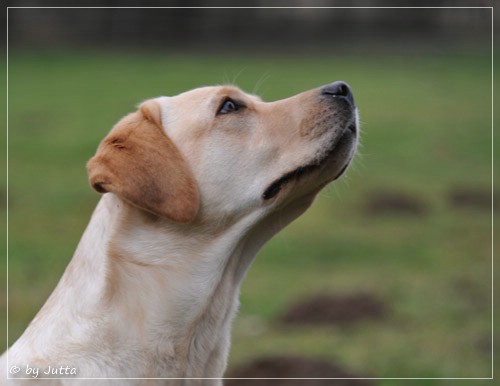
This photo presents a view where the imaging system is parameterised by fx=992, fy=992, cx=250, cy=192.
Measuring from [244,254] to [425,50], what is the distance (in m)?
29.7

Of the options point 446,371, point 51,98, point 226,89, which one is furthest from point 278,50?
point 226,89

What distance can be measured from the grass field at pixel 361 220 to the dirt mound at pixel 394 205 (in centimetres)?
3

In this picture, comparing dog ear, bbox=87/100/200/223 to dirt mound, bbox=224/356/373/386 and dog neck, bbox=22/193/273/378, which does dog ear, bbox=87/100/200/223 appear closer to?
dog neck, bbox=22/193/273/378

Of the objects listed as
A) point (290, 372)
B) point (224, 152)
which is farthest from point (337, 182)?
point (224, 152)

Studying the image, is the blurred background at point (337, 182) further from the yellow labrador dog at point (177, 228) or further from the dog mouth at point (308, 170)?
the dog mouth at point (308, 170)

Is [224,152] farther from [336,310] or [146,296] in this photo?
[336,310]

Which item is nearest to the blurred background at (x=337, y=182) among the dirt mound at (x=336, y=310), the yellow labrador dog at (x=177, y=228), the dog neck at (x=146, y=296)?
the dirt mound at (x=336, y=310)

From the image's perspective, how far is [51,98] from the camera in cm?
2453

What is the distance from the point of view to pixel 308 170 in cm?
472

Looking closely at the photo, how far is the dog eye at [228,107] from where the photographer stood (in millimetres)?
4875

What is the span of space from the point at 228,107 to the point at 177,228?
74 centimetres

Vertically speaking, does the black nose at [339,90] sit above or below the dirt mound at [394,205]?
above

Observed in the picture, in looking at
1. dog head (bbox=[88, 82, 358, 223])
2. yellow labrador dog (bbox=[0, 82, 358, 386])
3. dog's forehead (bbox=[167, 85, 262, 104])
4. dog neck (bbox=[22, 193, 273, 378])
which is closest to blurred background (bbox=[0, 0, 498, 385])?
dog's forehead (bbox=[167, 85, 262, 104])

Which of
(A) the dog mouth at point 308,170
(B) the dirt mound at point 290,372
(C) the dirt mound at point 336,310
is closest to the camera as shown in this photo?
(A) the dog mouth at point 308,170
